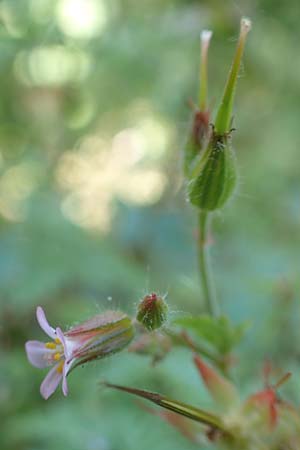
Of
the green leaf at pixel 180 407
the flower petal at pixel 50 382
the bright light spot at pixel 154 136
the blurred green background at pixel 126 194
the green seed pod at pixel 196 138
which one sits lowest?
the green leaf at pixel 180 407

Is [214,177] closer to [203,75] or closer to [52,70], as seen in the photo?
[203,75]

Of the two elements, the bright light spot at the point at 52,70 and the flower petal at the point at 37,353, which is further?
the bright light spot at the point at 52,70

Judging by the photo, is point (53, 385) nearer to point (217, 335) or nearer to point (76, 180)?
point (217, 335)

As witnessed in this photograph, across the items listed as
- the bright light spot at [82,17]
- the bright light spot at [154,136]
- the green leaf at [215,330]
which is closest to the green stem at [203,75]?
the green leaf at [215,330]

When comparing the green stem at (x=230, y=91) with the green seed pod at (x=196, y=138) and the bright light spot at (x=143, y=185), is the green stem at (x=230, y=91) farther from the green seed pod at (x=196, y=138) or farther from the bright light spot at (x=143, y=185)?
the bright light spot at (x=143, y=185)

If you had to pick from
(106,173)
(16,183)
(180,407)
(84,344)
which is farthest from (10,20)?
(106,173)

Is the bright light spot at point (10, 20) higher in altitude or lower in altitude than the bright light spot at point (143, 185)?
lower

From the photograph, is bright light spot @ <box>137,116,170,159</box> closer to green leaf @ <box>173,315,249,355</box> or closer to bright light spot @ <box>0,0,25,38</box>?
bright light spot @ <box>0,0,25,38</box>

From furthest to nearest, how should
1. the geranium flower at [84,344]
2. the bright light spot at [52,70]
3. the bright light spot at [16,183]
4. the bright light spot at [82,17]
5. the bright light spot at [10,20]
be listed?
1. the bright light spot at [52,70]
2. the bright light spot at [16,183]
3. the bright light spot at [82,17]
4. the bright light spot at [10,20]
5. the geranium flower at [84,344]
